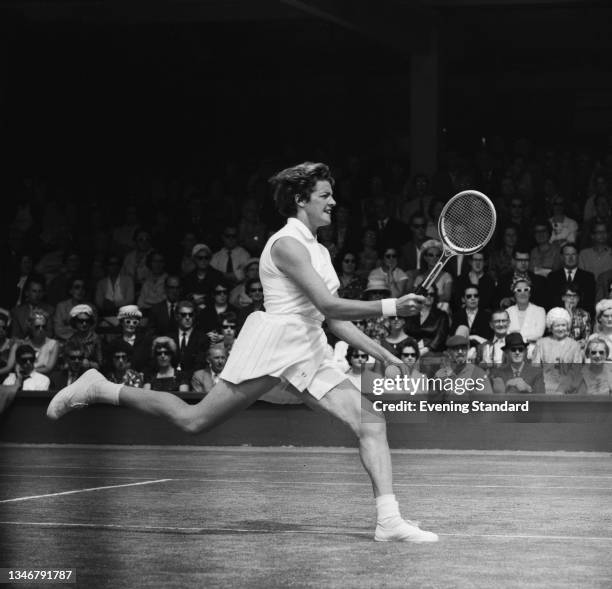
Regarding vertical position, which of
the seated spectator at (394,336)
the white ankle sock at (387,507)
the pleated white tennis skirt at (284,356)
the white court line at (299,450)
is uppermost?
the pleated white tennis skirt at (284,356)

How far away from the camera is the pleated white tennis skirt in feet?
23.0

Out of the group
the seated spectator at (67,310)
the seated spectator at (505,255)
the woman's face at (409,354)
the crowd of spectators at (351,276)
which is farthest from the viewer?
the seated spectator at (67,310)

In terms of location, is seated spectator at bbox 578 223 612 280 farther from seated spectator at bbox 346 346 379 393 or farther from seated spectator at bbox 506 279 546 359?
seated spectator at bbox 346 346 379 393

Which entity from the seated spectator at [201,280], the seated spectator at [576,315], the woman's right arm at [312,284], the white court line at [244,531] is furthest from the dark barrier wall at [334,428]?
the woman's right arm at [312,284]

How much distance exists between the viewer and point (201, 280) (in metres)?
16.8

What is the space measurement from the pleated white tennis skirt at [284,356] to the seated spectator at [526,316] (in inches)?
312

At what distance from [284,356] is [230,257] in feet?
34.5

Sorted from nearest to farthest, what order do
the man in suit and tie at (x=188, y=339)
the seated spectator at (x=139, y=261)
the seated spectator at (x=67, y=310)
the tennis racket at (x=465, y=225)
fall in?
1. the tennis racket at (x=465, y=225)
2. the man in suit and tie at (x=188, y=339)
3. the seated spectator at (x=67, y=310)
4. the seated spectator at (x=139, y=261)

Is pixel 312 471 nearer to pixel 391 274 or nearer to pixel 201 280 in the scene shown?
pixel 391 274

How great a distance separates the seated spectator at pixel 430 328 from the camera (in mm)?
14945

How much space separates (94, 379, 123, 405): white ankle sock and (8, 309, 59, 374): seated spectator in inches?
345

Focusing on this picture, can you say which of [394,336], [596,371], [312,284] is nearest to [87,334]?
[394,336]

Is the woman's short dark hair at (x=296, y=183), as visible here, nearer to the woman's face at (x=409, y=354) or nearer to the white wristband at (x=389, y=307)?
the white wristband at (x=389, y=307)

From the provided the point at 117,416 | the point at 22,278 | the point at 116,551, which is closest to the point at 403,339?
the point at 117,416
